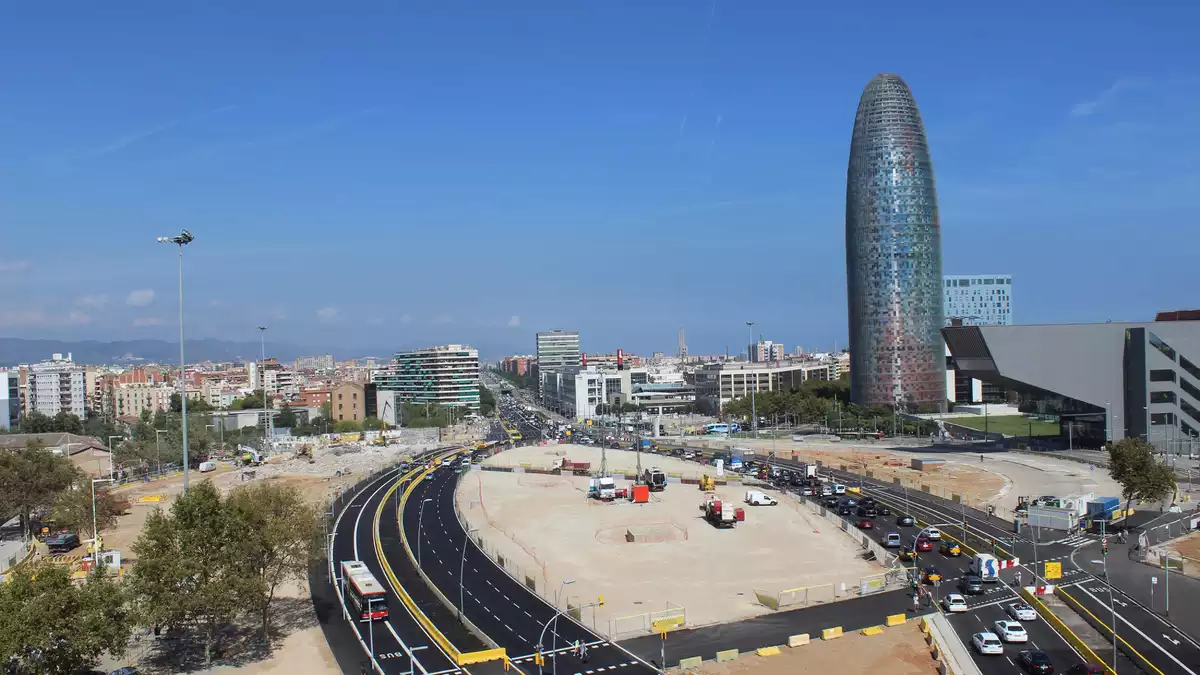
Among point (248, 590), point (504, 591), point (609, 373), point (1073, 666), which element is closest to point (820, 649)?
point (1073, 666)

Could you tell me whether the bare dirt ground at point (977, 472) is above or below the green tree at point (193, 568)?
below

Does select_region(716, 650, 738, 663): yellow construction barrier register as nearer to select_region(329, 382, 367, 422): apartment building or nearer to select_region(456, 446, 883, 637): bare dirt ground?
select_region(456, 446, 883, 637): bare dirt ground

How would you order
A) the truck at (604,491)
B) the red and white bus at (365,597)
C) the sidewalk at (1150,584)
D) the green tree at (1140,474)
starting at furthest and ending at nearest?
the truck at (604,491)
the green tree at (1140,474)
the red and white bus at (365,597)
the sidewalk at (1150,584)

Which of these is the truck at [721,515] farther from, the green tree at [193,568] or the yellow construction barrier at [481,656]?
the green tree at [193,568]

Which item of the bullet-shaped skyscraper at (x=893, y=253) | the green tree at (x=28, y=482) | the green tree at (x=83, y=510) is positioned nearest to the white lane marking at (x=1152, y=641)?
the green tree at (x=83, y=510)

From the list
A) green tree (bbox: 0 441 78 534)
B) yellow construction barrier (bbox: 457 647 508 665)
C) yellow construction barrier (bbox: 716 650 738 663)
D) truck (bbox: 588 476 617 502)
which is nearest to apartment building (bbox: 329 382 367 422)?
green tree (bbox: 0 441 78 534)

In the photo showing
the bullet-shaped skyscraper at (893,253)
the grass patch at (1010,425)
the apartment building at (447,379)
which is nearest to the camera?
the grass patch at (1010,425)
